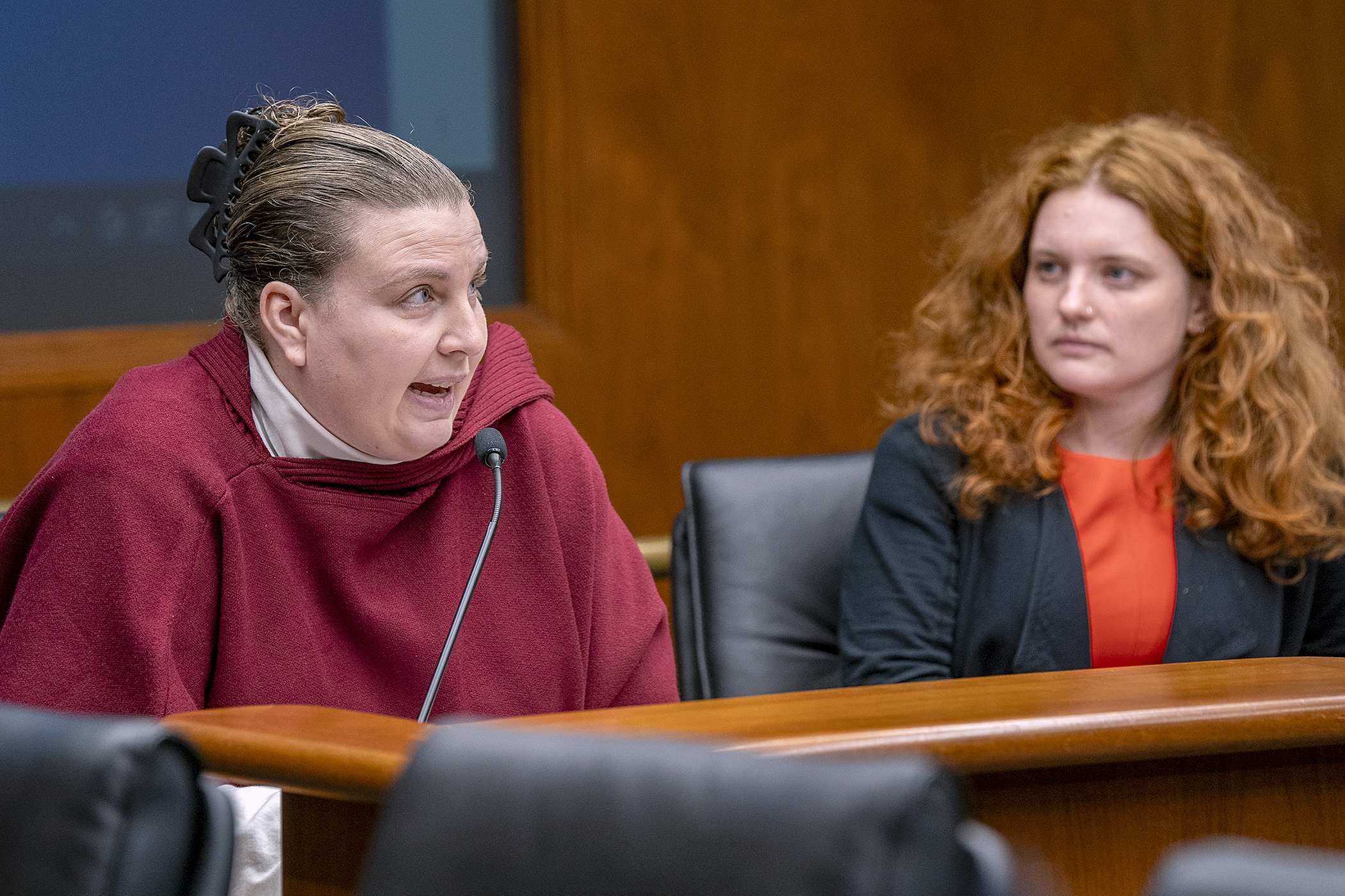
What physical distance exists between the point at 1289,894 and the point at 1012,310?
55.3 inches

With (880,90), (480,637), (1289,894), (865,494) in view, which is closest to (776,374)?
(880,90)

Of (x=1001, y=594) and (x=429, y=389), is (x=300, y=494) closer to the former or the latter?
(x=429, y=389)

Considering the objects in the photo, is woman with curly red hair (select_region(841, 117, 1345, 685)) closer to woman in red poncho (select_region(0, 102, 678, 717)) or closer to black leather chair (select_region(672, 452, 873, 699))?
black leather chair (select_region(672, 452, 873, 699))

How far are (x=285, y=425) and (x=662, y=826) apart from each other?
855 mm

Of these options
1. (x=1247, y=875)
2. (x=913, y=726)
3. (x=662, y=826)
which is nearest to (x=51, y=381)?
(x=913, y=726)

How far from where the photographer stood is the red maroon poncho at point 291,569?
4.03 feet

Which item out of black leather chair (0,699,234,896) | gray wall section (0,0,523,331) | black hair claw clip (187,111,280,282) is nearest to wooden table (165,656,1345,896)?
black leather chair (0,699,234,896)

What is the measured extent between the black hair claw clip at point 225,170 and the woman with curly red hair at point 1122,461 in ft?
2.67

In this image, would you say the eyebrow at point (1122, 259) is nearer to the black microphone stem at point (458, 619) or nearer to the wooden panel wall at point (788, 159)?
the black microphone stem at point (458, 619)

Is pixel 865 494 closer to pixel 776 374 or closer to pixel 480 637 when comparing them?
pixel 480 637

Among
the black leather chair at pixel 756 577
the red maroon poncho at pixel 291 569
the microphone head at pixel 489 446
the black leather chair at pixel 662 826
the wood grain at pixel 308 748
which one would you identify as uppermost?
the black leather chair at pixel 662 826

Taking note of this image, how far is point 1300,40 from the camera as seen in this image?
3078 mm

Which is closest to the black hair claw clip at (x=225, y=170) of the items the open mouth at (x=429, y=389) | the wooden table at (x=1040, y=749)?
the open mouth at (x=429, y=389)

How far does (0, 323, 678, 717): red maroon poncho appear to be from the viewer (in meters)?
1.23
